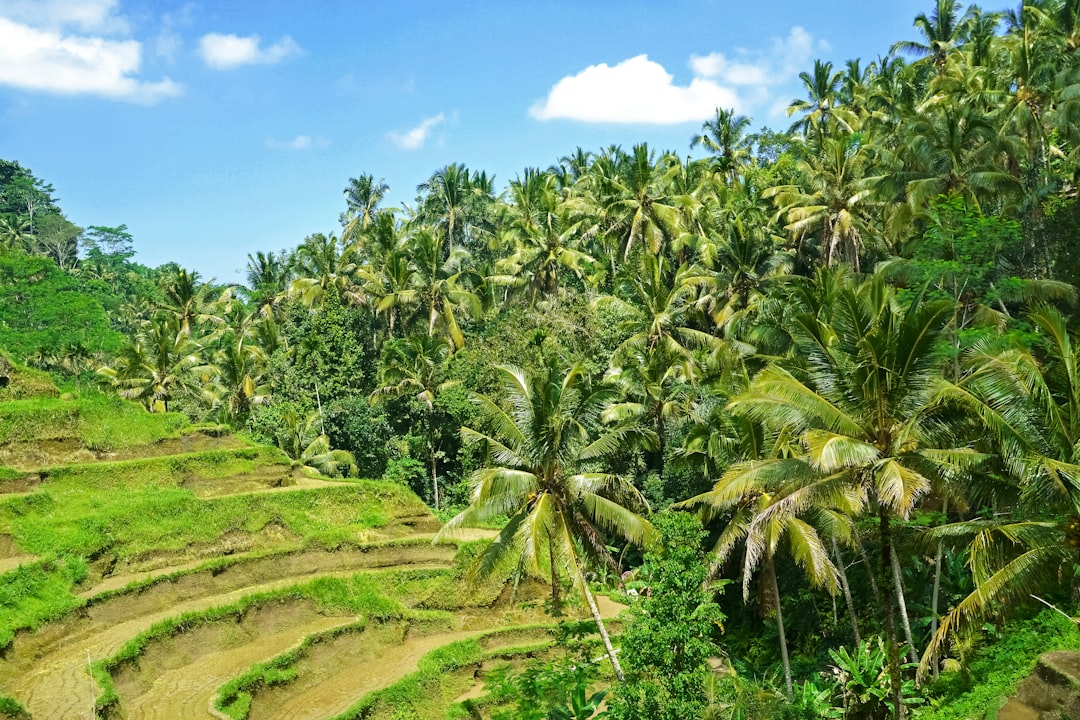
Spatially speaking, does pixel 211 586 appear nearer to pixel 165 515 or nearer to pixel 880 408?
pixel 165 515

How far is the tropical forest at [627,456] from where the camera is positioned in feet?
42.6

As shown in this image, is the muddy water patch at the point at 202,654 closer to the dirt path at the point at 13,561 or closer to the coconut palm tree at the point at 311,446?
the dirt path at the point at 13,561

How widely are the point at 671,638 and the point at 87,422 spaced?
62.8ft

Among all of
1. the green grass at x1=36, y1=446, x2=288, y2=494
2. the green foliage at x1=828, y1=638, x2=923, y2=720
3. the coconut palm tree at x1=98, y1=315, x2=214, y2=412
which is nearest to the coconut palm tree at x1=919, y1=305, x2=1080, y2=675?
the green foliage at x1=828, y1=638, x2=923, y2=720

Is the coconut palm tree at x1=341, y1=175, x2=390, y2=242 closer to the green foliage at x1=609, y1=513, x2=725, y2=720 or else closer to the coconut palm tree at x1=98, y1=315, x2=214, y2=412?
the coconut palm tree at x1=98, y1=315, x2=214, y2=412

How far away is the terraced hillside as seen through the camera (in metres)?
17.2

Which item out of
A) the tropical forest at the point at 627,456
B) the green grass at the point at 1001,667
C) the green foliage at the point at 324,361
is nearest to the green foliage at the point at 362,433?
the tropical forest at the point at 627,456

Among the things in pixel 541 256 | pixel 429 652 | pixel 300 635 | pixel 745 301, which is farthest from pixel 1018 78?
pixel 300 635

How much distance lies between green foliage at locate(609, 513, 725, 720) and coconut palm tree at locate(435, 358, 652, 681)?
1704 mm

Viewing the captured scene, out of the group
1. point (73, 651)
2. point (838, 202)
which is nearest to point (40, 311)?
point (73, 651)

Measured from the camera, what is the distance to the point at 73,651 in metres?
17.4

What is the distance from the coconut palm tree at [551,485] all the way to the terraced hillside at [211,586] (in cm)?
300

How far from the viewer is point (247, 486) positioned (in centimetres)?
2516

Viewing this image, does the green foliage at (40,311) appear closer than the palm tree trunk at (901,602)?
No
